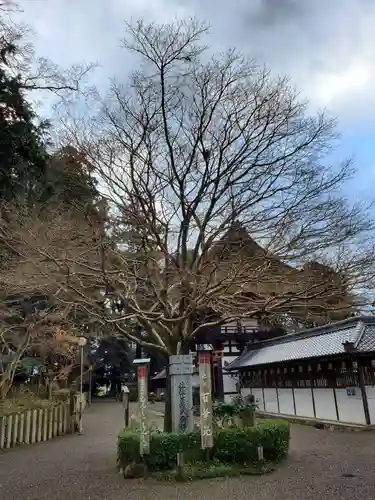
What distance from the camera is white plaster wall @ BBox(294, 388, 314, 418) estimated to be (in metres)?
17.5

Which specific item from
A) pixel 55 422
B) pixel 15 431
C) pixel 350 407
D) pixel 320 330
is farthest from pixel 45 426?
pixel 320 330

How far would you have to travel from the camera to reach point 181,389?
9.23m

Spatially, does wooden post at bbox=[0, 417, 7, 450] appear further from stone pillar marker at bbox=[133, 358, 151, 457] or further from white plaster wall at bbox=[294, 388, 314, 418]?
white plaster wall at bbox=[294, 388, 314, 418]

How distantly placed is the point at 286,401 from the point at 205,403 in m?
12.6

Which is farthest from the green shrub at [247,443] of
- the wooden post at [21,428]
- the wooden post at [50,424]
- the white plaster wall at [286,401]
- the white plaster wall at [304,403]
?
the white plaster wall at [286,401]

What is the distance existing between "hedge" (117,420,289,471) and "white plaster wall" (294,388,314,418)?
9449 mm

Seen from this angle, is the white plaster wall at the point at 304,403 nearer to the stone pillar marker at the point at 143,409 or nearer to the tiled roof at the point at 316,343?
the tiled roof at the point at 316,343

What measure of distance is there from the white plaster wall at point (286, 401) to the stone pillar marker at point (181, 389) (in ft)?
36.6

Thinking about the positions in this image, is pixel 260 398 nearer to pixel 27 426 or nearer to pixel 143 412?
pixel 27 426

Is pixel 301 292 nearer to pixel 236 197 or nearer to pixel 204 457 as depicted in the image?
pixel 236 197

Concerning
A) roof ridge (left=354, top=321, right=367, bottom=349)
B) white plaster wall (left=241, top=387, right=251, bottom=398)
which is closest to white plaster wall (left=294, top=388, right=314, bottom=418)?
roof ridge (left=354, top=321, right=367, bottom=349)

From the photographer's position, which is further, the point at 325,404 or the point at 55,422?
the point at 325,404

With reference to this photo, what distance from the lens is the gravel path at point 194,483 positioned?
6.84 m

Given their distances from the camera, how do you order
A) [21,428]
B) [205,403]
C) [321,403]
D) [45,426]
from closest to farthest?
[205,403], [21,428], [45,426], [321,403]
